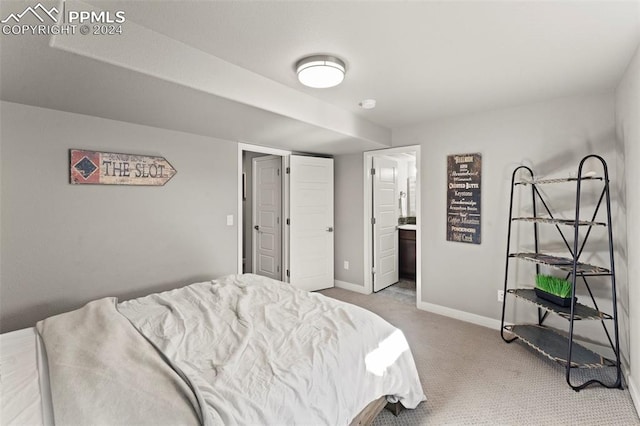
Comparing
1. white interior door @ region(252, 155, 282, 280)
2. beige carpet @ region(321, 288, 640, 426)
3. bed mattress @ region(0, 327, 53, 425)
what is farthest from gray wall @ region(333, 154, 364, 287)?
bed mattress @ region(0, 327, 53, 425)

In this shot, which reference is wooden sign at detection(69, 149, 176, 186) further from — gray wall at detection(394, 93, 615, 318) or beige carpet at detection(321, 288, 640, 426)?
gray wall at detection(394, 93, 615, 318)

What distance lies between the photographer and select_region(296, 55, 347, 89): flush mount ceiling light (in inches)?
76.2

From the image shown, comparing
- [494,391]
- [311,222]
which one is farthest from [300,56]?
[494,391]

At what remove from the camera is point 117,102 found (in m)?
2.03

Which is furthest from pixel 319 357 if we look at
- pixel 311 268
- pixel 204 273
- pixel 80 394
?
pixel 311 268

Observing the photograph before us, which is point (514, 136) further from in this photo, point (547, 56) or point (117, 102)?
point (117, 102)

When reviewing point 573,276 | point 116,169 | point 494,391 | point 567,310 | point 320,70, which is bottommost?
point 494,391

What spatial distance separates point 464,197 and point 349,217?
5.41ft

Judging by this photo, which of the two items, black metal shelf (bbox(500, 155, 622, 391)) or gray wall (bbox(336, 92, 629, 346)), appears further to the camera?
gray wall (bbox(336, 92, 629, 346))

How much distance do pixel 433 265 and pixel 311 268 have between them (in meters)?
1.66

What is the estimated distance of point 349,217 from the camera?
440cm

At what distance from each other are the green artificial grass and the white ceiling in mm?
1632

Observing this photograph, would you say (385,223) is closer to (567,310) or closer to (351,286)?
(351,286)

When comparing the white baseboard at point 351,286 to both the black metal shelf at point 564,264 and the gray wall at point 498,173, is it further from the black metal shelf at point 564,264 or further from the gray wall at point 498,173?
the black metal shelf at point 564,264
